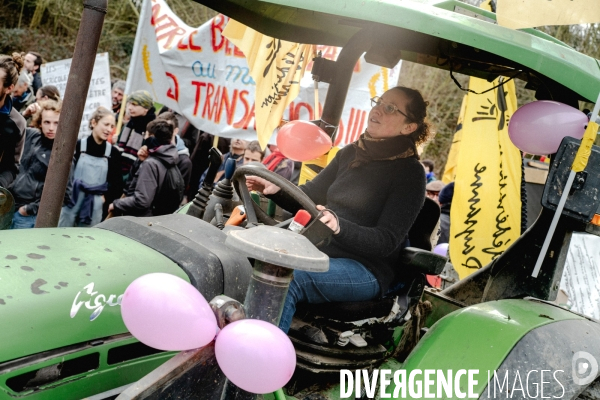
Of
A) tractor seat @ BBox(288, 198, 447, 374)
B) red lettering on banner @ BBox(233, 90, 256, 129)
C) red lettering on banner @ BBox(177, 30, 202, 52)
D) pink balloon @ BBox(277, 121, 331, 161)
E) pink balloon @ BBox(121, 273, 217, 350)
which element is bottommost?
tractor seat @ BBox(288, 198, 447, 374)

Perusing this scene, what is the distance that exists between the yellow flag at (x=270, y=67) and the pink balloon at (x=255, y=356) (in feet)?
8.27

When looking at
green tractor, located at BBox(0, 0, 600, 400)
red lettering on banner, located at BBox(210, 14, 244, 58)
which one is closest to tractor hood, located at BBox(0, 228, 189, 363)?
green tractor, located at BBox(0, 0, 600, 400)

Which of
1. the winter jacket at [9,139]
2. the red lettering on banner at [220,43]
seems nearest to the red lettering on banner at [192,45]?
the red lettering on banner at [220,43]

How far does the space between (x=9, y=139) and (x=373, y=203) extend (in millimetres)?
2614

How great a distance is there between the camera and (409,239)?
2779 mm

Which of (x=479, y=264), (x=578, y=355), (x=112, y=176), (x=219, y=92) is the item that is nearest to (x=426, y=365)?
(x=578, y=355)

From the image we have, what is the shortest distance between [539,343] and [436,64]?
1570 mm

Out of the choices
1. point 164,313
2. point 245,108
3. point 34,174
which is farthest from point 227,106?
point 164,313

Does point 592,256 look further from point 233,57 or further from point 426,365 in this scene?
point 233,57

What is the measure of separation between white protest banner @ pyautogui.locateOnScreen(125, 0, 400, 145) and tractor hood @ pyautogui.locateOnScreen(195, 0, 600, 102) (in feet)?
10.7

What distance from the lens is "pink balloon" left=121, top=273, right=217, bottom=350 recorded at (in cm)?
138

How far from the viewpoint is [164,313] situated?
4.52 ft

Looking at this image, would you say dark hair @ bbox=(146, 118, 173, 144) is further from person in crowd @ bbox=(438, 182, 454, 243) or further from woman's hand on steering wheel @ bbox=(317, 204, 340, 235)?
woman's hand on steering wheel @ bbox=(317, 204, 340, 235)

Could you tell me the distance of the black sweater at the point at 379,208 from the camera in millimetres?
2334
